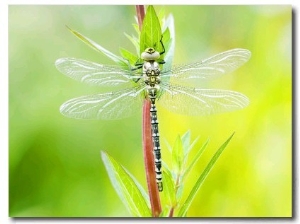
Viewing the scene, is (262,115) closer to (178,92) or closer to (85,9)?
(178,92)

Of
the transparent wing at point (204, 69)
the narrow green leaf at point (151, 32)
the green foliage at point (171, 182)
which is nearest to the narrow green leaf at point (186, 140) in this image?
the green foliage at point (171, 182)

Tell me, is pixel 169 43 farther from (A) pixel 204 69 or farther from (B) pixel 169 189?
(B) pixel 169 189

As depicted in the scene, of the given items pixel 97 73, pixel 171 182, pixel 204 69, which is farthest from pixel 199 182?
pixel 97 73

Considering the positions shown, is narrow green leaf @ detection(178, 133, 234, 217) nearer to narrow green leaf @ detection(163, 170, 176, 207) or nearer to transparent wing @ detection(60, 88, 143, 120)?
narrow green leaf @ detection(163, 170, 176, 207)

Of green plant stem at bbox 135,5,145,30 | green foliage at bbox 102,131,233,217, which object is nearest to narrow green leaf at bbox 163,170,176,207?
green foliage at bbox 102,131,233,217
